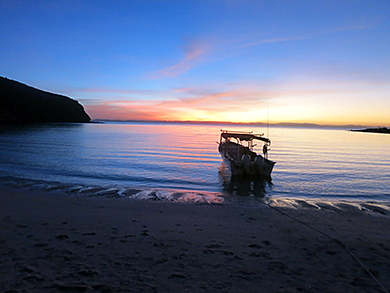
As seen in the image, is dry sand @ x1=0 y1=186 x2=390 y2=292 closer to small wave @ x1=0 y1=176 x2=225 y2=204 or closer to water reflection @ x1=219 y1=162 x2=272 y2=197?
small wave @ x1=0 y1=176 x2=225 y2=204

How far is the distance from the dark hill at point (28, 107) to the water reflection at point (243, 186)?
152 m

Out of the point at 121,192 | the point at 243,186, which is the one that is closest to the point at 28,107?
the point at 121,192

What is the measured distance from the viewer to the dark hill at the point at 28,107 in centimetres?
13338

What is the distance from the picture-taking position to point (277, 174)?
68.9ft

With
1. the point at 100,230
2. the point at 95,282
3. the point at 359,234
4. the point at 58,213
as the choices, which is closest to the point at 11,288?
the point at 95,282

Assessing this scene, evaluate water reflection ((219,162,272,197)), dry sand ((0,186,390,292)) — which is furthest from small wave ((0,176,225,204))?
dry sand ((0,186,390,292))

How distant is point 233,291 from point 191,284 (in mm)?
889

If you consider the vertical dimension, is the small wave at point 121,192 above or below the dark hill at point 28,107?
below

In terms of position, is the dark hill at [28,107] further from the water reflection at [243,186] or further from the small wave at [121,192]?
the water reflection at [243,186]

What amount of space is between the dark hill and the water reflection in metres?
152

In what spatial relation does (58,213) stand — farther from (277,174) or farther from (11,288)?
(277,174)

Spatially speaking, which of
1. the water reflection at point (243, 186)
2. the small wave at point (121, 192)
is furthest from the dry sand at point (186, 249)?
the water reflection at point (243, 186)

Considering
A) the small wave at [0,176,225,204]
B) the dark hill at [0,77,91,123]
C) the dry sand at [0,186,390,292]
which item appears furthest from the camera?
the dark hill at [0,77,91,123]

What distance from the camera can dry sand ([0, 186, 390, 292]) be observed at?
4750 mm
